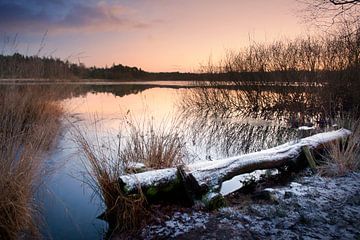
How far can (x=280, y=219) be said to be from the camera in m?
3.78

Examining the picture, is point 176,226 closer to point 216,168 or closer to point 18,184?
point 216,168

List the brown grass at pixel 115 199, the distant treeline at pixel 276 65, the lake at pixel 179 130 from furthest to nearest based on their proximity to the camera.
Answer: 1. the distant treeline at pixel 276 65
2. the lake at pixel 179 130
3. the brown grass at pixel 115 199

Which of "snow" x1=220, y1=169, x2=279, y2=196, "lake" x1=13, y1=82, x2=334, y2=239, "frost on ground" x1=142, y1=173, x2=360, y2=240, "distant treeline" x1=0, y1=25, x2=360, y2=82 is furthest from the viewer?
"distant treeline" x1=0, y1=25, x2=360, y2=82

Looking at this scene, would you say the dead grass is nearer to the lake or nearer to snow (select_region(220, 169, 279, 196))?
snow (select_region(220, 169, 279, 196))

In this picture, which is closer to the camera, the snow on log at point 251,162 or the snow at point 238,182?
the snow on log at point 251,162

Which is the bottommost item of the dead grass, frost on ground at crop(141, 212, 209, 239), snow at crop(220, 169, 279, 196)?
snow at crop(220, 169, 279, 196)

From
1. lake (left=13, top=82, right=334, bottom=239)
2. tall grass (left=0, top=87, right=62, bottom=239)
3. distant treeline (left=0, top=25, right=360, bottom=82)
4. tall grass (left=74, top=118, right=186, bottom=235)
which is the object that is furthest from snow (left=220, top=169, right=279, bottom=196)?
distant treeline (left=0, top=25, right=360, bottom=82)

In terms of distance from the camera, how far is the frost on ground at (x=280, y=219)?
342 centimetres

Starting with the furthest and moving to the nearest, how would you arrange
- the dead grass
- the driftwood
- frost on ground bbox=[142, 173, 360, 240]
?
the dead grass → the driftwood → frost on ground bbox=[142, 173, 360, 240]

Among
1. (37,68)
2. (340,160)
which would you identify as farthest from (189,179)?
(37,68)

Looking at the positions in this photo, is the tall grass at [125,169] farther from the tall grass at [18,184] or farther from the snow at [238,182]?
the snow at [238,182]

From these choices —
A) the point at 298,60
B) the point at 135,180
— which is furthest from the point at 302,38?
the point at 135,180

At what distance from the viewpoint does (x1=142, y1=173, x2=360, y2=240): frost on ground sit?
11.2 feet

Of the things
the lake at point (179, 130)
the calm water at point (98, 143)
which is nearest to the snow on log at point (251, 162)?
the lake at point (179, 130)
